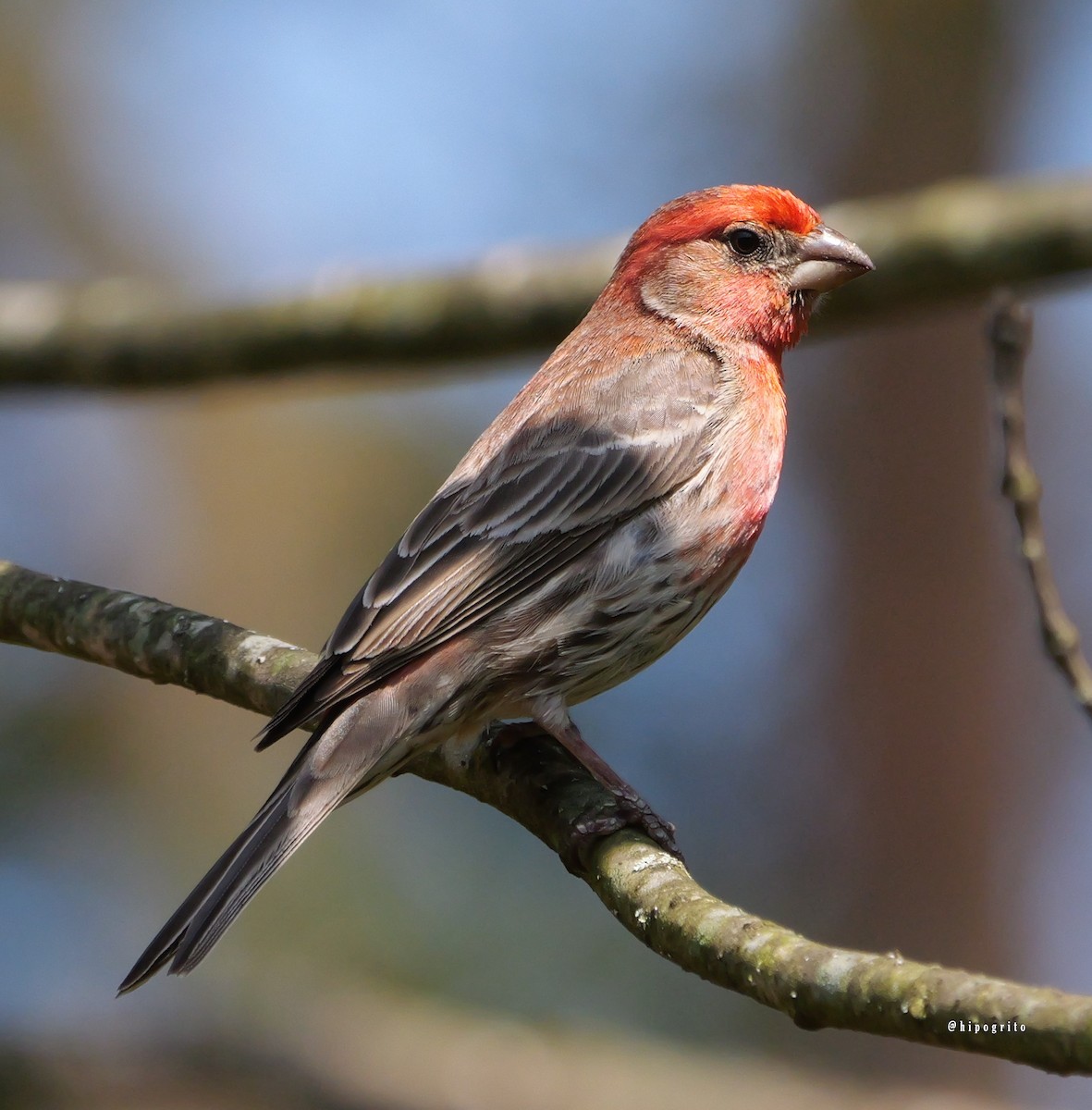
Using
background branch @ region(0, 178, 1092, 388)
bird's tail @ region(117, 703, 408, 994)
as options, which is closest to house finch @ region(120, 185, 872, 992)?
bird's tail @ region(117, 703, 408, 994)

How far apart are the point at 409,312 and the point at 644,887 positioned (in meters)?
3.05

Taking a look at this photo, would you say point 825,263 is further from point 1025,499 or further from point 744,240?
point 1025,499

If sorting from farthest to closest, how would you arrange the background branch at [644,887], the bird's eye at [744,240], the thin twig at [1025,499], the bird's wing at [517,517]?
1. the bird's eye at [744,240]
2. the bird's wing at [517,517]
3. the thin twig at [1025,499]
4. the background branch at [644,887]

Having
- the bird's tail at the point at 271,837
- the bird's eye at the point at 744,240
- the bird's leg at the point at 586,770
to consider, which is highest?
the bird's eye at the point at 744,240

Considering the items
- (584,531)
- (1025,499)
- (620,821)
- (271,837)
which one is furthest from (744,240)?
(271,837)

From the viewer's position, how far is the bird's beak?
17.1 feet

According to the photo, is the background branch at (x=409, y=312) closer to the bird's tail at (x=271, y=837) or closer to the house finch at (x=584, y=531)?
the house finch at (x=584, y=531)

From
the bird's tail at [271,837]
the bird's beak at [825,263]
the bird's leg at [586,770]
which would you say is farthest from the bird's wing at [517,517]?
the bird's beak at [825,263]

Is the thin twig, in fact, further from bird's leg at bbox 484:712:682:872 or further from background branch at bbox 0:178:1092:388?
background branch at bbox 0:178:1092:388

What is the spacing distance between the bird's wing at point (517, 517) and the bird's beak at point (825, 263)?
497 mm

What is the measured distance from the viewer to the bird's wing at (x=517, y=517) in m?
4.29

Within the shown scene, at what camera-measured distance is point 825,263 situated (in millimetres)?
5297

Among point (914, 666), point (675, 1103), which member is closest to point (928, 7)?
point (914, 666)

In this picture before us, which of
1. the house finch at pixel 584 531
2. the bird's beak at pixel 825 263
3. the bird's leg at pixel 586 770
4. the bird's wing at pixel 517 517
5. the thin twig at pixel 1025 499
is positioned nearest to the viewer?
the thin twig at pixel 1025 499
